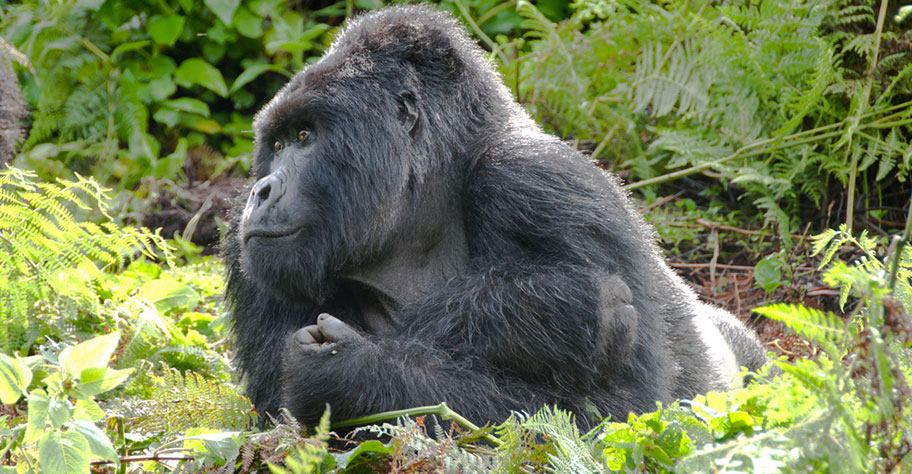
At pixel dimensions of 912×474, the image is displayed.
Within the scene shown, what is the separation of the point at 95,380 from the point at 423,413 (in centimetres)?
75

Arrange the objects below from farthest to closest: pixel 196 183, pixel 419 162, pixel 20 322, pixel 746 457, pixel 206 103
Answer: pixel 206 103 → pixel 196 183 → pixel 20 322 → pixel 419 162 → pixel 746 457

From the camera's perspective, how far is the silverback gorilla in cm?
251

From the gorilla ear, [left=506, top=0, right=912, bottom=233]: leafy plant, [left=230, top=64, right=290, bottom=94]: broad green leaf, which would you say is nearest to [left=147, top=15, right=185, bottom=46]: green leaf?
[left=230, top=64, right=290, bottom=94]: broad green leaf

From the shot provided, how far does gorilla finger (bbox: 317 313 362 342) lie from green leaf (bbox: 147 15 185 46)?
4772 mm

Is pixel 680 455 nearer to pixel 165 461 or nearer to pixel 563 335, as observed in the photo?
pixel 563 335

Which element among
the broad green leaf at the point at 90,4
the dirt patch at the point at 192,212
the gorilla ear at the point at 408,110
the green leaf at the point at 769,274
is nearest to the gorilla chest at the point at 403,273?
the gorilla ear at the point at 408,110

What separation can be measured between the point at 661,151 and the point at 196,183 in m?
3.01

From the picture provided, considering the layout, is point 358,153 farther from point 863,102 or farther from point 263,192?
point 863,102

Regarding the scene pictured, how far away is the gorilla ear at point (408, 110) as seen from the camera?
284cm

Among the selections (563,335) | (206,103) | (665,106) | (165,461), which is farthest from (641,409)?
(206,103)

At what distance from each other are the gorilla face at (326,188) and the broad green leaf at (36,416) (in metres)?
1.05

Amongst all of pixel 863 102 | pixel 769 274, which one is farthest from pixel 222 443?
pixel 863 102

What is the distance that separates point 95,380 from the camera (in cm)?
173

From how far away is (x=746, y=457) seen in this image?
1.39 m
